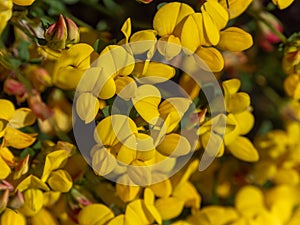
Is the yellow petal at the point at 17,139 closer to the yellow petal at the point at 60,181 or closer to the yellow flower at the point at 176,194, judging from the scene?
the yellow petal at the point at 60,181

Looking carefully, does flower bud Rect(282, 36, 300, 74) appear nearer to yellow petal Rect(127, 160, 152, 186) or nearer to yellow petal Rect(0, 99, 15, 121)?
yellow petal Rect(127, 160, 152, 186)

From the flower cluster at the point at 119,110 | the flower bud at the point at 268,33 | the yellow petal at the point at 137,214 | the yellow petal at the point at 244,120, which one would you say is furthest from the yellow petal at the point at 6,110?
the flower bud at the point at 268,33

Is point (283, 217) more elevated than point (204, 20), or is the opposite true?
point (204, 20)

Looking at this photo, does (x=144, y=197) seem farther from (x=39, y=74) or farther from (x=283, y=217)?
(x=283, y=217)

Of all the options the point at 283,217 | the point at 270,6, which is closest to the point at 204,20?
the point at 270,6

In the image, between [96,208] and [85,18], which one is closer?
[96,208]

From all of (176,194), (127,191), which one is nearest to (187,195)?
(176,194)

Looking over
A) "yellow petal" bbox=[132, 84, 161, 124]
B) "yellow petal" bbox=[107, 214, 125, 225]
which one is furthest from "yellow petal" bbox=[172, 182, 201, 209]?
"yellow petal" bbox=[132, 84, 161, 124]
